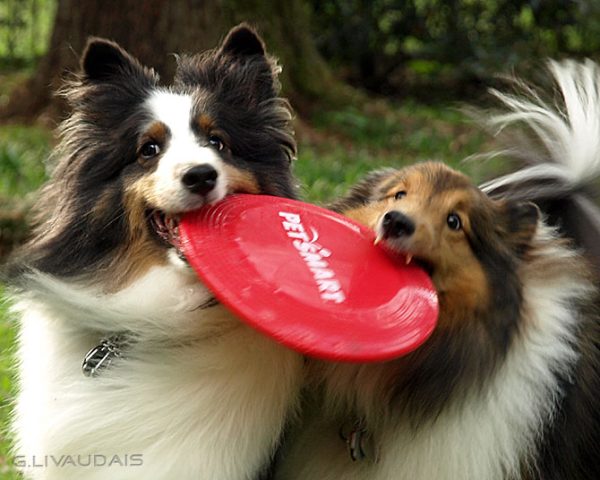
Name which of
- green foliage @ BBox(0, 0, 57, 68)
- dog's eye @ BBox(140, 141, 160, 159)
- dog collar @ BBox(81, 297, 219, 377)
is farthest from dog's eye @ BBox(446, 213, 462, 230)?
green foliage @ BBox(0, 0, 57, 68)

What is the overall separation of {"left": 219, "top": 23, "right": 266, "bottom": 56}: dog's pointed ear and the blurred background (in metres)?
1.18

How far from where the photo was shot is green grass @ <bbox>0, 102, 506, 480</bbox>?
8133 mm

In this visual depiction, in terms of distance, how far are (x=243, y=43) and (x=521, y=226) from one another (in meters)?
1.40

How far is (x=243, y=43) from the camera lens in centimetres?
430

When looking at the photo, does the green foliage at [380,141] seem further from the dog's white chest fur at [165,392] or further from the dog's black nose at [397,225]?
the dog's black nose at [397,225]

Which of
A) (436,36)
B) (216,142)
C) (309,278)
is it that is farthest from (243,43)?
(436,36)

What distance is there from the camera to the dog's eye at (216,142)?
12.9 ft

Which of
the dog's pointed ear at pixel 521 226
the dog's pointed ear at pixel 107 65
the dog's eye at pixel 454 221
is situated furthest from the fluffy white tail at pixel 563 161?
the dog's pointed ear at pixel 107 65

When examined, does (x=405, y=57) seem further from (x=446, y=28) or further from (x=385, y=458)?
(x=385, y=458)

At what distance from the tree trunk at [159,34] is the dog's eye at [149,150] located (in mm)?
4703

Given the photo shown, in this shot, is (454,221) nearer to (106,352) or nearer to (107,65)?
(106,352)

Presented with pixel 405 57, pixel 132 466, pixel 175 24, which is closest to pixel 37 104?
pixel 175 24

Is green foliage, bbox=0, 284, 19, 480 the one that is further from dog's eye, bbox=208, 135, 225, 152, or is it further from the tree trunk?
the tree trunk

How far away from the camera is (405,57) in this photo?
13.0 metres
